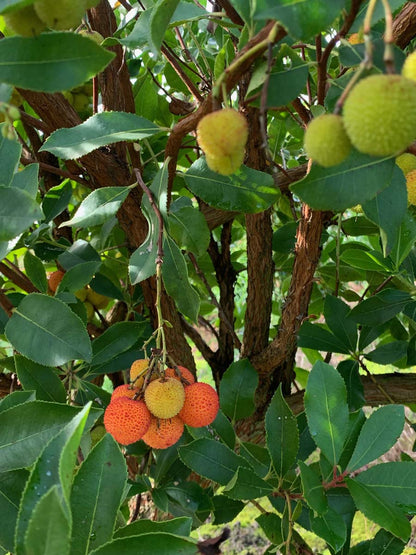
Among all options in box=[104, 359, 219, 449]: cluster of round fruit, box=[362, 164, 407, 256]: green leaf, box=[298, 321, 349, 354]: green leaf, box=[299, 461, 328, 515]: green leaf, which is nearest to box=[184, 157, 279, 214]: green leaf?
box=[362, 164, 407, 256]: green leaf

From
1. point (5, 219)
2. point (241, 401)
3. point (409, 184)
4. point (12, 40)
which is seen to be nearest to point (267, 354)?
point (241, 401)

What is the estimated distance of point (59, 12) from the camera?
1.49 ft

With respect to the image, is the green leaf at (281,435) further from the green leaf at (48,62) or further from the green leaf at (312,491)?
the green leaf at (48,62)

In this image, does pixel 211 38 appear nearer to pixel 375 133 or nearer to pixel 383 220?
pixel 383 220

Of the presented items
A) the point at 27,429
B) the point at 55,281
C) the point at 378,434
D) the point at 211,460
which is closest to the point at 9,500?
the point at 27,429

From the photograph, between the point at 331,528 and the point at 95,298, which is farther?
the point at 95,298

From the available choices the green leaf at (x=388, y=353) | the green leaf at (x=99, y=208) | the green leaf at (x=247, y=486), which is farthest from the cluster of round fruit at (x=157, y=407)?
the green leaf at (x=388, y=353)

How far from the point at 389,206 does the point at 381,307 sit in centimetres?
47

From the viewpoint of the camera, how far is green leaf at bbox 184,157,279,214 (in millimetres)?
747

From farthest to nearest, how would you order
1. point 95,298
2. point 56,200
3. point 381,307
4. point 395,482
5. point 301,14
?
point 95,298 → point 56,200 → point 381,307 → point 395,482 → point 301,14

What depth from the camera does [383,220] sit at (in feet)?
2.15

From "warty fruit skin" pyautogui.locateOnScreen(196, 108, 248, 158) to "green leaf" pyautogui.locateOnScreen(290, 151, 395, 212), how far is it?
0.26ft

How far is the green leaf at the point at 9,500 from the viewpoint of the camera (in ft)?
2.36

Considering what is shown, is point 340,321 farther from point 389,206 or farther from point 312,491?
point 389,206
